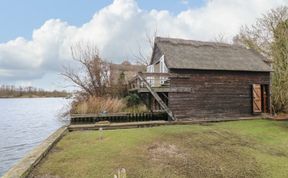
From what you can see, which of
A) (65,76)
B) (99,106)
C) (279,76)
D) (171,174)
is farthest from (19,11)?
(279,76)

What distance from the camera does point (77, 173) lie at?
5.34 m

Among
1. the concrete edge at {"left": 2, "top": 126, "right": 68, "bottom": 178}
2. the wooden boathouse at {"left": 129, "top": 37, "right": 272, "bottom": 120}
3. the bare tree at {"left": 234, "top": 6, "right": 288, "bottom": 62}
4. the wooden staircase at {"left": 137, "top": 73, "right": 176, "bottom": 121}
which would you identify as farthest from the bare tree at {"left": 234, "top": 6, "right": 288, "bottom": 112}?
the concrete edge at {"left": 2, "top": 126, "right": 68, "bottom": 178}

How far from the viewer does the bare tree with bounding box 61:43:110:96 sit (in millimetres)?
21000

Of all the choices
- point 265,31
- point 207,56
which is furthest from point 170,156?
point 265,31

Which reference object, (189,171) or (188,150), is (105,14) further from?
(189,171)

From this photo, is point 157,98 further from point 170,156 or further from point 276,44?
point 276,44

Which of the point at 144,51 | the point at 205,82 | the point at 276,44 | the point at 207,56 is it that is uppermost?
the point at 144,51

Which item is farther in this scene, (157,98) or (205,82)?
(205,82)

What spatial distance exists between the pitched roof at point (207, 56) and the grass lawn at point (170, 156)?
558 centimetres

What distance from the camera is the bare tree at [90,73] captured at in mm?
21000

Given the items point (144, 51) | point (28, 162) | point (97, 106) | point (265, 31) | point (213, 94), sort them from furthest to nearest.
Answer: point (144, 51)
point (265, 31)
point (97, 106)
point (213, 94)
point (28, 162)

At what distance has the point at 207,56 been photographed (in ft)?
50.9

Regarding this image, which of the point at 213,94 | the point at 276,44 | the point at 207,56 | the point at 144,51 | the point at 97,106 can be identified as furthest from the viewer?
the point at 144,51

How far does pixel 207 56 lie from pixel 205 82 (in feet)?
6.03
